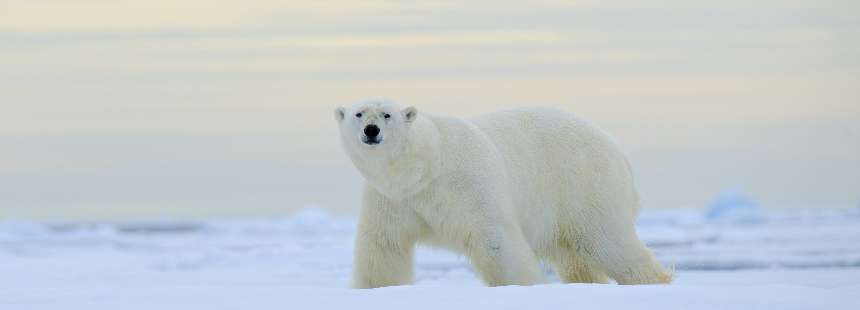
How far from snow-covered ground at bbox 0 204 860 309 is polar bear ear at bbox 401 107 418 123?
92cm

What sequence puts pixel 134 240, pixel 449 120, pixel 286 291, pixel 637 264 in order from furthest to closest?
pixel 134 240, pixel 637 264, pixel 449 120, pixel 286 291

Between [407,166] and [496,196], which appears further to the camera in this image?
[496,196]

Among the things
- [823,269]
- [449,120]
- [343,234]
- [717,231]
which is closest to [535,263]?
[449,120]

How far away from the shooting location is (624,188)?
252 inches

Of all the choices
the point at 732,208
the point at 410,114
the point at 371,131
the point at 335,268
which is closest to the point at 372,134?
the point at 371,131

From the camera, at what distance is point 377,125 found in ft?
17.4

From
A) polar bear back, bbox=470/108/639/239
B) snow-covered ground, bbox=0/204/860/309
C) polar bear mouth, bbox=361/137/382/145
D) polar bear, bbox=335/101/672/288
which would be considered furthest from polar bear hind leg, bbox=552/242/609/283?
polar bear mouth, bbox=361/137/382/145

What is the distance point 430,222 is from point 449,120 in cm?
59

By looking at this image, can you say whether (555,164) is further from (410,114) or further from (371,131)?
(371,131)

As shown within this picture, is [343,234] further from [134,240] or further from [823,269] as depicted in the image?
[823,269]

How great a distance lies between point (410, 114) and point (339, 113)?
14.0 inches

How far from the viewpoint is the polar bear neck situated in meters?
5.40

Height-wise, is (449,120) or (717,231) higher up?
(717,231)

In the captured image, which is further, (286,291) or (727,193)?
(727,193)
